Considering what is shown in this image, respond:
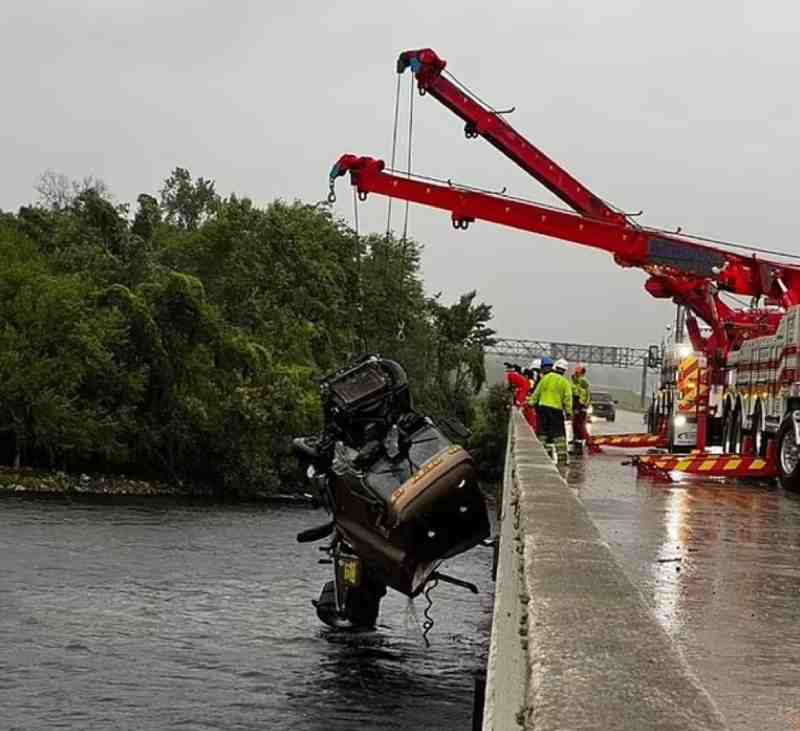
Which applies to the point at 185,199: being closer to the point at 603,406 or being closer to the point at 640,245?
the point at 603,406

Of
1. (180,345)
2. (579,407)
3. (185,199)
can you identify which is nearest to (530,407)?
(579,407)

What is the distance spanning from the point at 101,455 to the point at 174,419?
12.1 ft

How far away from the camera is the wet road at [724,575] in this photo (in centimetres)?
615

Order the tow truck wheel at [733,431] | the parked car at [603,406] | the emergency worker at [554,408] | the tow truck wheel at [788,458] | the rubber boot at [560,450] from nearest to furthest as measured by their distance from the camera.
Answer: the tow truck wheel at [788,458] < the emergency worker at [554,408] < the rubber boot at [560,450] < the tow truck wheel at [733,431] < the parked car at [603,406]

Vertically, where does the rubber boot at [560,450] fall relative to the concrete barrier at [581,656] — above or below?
below

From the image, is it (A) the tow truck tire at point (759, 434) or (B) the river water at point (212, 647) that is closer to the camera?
(B) the river water at point (212, 647)

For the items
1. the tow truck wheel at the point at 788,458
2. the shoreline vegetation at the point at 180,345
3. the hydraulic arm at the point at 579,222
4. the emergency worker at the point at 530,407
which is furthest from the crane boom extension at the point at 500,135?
the shoreline vegetation at the point at 180,345

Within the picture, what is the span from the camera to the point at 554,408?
21.9 m

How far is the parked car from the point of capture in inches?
2782

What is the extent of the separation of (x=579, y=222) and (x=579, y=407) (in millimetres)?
6782

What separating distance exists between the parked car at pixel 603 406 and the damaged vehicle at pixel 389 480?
54319 mm

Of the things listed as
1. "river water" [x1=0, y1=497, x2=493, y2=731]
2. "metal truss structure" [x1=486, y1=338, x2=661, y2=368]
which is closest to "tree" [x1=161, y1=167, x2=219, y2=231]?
"metal truss structure" [x1=486, y1=338, x2=661, y2=368]

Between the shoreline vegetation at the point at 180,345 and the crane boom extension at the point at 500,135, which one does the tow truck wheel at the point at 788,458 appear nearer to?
the crane boom extension at the point at 500,135

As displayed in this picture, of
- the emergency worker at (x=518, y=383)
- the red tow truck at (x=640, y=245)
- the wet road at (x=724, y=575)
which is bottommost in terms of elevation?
the wet road at (x=724, y=575)
